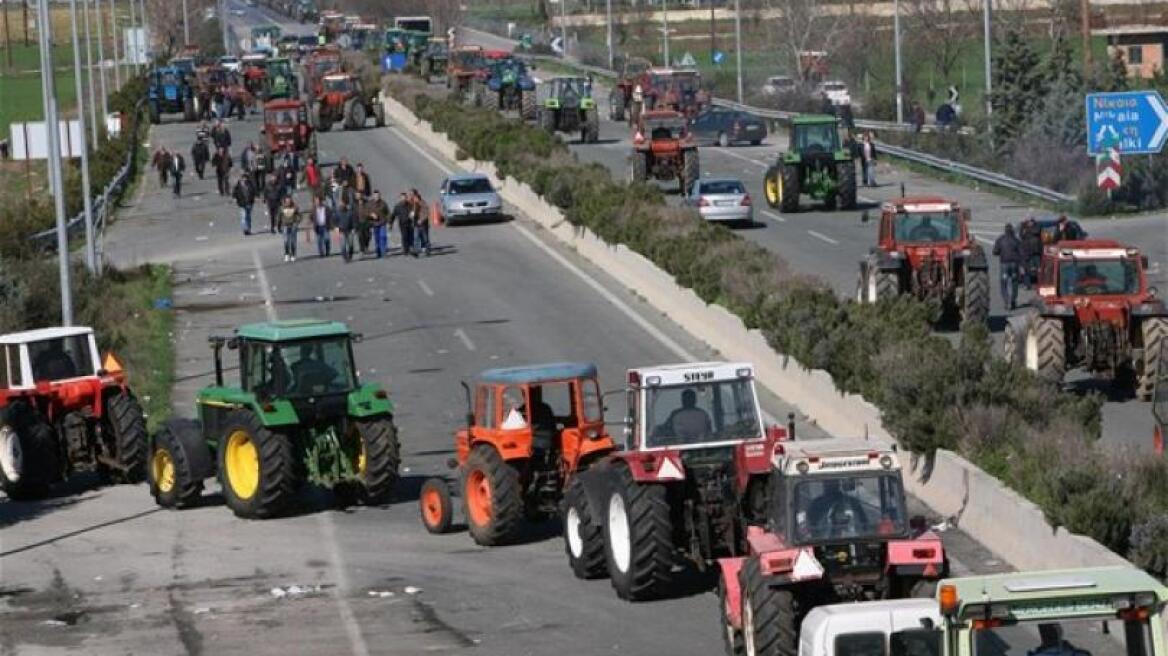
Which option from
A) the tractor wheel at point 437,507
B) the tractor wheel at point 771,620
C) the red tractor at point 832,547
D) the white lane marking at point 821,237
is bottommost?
the tractor wheel at point 437,507

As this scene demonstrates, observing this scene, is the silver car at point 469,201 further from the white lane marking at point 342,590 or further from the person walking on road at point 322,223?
the white lane marking at point 342,590

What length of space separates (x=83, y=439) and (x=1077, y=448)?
12.7m

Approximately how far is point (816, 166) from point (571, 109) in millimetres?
23279

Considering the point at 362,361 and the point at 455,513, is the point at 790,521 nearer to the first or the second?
the point at 455,513

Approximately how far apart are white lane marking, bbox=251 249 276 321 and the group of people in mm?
13396

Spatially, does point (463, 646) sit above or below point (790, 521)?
below

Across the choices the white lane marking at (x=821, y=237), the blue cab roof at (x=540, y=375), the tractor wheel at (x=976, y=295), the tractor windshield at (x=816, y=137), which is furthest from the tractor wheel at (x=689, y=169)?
the blue cab roof at (x=540, y=375)

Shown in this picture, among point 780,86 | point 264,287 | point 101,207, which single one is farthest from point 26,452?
point 780,86

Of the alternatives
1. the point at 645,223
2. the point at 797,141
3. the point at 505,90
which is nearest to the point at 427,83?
the point at 505,90

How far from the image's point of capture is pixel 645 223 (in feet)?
157

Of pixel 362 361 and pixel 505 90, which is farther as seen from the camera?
pixel 505 90

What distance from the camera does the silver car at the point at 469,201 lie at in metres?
59.7

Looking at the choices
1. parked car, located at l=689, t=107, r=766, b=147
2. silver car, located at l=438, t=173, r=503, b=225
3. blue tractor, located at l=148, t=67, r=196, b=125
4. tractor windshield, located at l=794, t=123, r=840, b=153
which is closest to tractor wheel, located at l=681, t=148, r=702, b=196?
tractor windshield, located at l=794, t=123, r=840, b=153

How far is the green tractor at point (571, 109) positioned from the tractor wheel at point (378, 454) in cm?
5433
